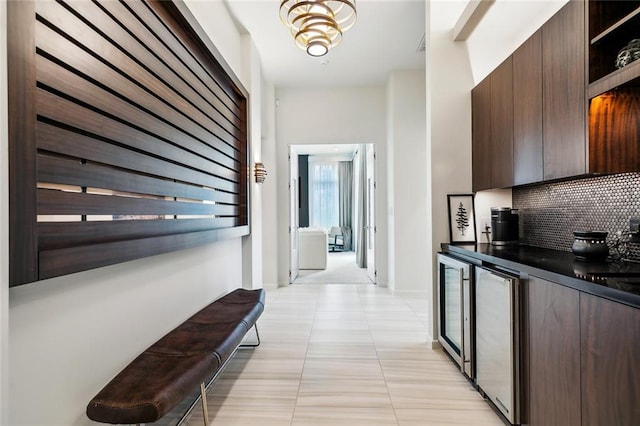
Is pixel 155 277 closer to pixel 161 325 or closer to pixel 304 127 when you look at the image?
pixel 161 325

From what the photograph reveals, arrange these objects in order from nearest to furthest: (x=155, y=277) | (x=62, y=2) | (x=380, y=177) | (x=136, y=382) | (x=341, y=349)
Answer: (x=62, y=2) < (x=136, y=382) < (x=155, y=277) < (x=341, y=349) < (x=380, y=177)

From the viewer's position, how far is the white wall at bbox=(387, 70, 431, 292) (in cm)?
510

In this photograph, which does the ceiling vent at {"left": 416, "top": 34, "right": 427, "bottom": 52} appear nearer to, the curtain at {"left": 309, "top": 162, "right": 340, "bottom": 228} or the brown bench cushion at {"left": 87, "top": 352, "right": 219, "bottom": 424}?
the brown bench cushion at {"left": 87, "top": 352, "right": 219, "bottom": 424}

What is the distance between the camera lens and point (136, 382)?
1.50 meters

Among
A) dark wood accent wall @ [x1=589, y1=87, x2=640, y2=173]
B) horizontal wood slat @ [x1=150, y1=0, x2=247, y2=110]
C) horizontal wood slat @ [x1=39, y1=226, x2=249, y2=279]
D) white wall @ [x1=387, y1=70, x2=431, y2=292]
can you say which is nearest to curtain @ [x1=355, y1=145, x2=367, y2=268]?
white wall @ [x1=387, y1=70, x2=431, y2=292]

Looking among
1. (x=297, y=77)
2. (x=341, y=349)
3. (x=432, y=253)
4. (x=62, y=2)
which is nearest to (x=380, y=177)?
(x=297, y=77)

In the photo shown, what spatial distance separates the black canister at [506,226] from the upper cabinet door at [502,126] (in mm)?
255

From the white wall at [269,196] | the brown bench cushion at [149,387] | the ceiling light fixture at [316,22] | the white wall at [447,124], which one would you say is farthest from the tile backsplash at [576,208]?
the white wall at [269,196]

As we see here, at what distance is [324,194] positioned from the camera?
11.4 meters

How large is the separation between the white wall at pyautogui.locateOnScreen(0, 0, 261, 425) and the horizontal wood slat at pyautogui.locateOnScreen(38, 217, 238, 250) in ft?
0.56

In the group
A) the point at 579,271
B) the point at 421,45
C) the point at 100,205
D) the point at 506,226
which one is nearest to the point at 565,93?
the point at 579,271

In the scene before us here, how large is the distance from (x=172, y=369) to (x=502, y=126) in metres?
2.64

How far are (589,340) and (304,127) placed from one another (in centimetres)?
494

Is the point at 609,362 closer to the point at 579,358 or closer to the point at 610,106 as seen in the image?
the point at 579,358
